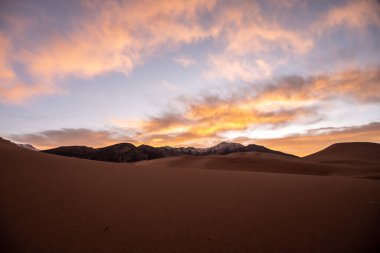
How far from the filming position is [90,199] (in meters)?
3.14

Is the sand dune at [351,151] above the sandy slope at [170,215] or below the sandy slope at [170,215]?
above

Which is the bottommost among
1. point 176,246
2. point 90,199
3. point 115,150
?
point 176,246

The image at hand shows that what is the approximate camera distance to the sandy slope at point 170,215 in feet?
6.79

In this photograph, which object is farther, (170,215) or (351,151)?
(351,151)

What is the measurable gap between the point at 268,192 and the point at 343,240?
6.41 ft

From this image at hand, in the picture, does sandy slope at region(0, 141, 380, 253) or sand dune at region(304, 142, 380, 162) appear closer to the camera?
sandy slope at region(0, 141, 380, 253)

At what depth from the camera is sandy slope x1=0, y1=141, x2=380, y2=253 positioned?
2.07 meters

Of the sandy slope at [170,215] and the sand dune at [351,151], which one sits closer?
the sandy slope at [170,215]

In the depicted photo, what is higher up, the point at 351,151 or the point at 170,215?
the point at 351,151

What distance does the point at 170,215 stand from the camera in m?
2.78

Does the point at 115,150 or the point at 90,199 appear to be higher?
the point at 115,150

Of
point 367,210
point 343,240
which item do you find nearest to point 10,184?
point 343,240

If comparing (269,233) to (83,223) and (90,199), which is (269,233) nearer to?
(83,223)

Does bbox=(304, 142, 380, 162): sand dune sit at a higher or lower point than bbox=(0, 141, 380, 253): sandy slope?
higher
